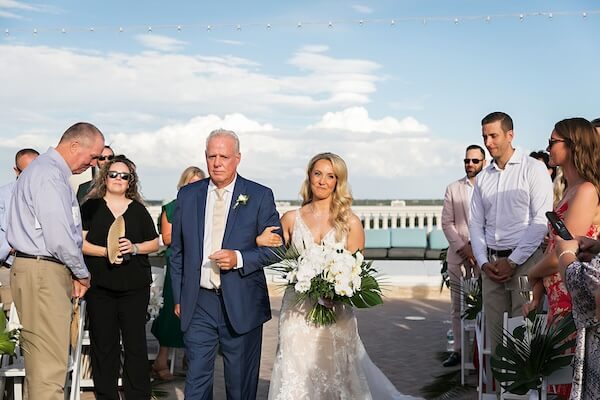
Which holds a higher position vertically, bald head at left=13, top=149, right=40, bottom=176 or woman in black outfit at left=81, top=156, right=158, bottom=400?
bald head at left=13, top=149, right=40, bottom=176

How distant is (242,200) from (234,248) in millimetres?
336

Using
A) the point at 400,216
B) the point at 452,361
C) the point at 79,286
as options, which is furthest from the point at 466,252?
the point at 400,216

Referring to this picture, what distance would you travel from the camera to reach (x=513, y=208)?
22.8 ft

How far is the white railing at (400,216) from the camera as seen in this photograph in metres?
24.0

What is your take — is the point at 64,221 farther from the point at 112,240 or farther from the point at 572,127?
the point at 572,127

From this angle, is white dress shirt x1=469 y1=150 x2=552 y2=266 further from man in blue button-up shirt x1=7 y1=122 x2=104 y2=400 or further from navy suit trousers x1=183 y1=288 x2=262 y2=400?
man in blue button-up shirt x1=7 y1=122 x2=104 y2=400

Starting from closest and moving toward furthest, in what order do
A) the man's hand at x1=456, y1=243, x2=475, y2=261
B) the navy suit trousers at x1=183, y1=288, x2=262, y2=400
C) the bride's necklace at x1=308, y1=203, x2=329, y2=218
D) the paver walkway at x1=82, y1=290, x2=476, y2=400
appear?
the navy suit trousers at x1=183, y1=288, x2=262, y2=400 → the bride's necklace at x1=308, y1=203, x2=329, y2=218 → the paver walkway at x1=82, y1=290, x2=476, y2=400 → the man's hand at x1=456, y1=243, x2=475, y2=261

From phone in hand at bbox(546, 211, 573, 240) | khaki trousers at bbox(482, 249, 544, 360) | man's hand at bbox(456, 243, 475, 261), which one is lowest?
khaki trousers at bbox(482, 249, 544, 360)

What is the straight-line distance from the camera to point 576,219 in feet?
16.0

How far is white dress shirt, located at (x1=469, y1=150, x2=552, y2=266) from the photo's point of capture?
6789 millimetres

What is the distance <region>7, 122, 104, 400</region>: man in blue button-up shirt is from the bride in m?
1.58

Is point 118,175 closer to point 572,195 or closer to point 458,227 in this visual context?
point 572,195

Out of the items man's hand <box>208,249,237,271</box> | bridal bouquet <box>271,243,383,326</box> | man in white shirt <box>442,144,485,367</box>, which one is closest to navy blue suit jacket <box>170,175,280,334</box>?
man's hand <box>208,249,237,271</box>

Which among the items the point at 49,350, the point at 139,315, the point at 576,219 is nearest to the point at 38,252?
the point at 49,350
